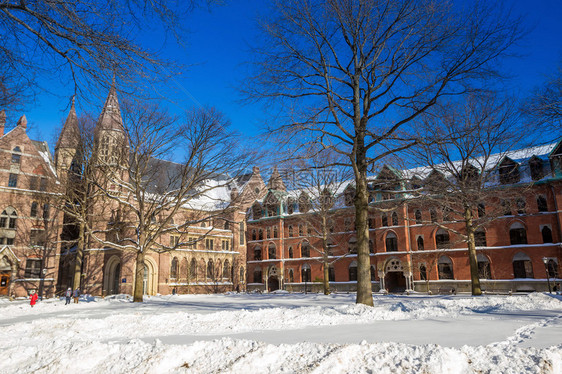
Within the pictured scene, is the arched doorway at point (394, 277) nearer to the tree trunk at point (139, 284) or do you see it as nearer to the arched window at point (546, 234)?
the arched window at point (546, 234)

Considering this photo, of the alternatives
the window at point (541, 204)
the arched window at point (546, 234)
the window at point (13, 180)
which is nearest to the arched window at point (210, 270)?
the window at point (13, 180)

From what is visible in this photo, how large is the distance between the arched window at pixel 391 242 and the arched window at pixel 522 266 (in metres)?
11.5

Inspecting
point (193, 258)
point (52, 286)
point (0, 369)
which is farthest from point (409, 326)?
point (52, 286)

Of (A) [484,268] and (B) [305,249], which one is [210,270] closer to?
(B) [305,249]

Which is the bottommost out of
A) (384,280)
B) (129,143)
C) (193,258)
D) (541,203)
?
(384,280)

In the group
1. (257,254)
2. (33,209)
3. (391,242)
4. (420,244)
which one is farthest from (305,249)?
(33,209)

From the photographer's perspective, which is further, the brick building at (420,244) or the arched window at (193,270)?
the arched window at (193,270)

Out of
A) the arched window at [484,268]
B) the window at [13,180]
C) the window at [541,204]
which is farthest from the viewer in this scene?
the window at [13,180]

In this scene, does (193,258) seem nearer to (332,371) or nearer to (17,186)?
(17,186)

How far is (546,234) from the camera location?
35.5 m

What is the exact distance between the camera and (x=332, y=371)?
220 inches

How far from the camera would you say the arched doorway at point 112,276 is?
4036cm

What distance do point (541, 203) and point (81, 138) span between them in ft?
131

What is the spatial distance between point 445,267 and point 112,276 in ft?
117
